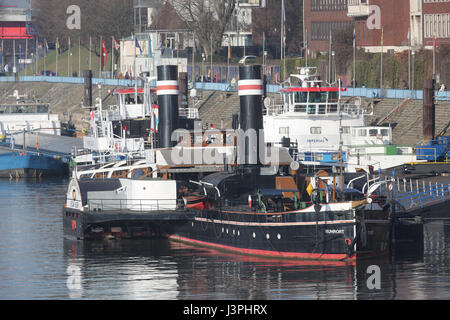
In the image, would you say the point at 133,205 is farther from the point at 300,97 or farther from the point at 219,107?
the point at 219,107

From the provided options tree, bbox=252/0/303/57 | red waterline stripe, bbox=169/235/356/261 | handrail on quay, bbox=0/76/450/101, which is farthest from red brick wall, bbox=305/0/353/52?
red waterline stripe, bbox=169/235/356/261

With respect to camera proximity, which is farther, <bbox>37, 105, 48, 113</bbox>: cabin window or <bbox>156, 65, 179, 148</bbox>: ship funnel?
<bbox>37, 105, 48, 113</bbox>: cabin window

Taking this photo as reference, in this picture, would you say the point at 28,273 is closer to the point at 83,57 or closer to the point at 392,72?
the point at 392,72

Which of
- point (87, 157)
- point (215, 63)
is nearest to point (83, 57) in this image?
point (215, 63)

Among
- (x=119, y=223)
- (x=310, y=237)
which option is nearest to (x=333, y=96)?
(x=119, y=223)

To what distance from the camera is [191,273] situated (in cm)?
4275

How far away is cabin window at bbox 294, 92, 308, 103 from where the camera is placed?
67.5 meters

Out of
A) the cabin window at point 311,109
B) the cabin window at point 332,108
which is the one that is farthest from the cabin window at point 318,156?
the cabin window at point 332,108

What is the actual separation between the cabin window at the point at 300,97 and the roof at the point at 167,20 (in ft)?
235

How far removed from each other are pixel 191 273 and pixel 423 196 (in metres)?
16.4

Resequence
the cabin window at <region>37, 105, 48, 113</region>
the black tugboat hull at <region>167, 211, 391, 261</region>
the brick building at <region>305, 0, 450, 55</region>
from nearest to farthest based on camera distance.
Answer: the black tugboat hull at <region>167, 211, 391, 261</region> → the brick building at <region>305, 0, 450, 55</region> → the cabin window at <region>37, 105, 48, 113</region>

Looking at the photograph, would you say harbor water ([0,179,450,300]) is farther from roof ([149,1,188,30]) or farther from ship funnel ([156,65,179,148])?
roof ([149,1,188,30])

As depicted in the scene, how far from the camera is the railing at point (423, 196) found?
53.3 m

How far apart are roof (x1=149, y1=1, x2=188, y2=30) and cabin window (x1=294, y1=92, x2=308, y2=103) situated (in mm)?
71737
